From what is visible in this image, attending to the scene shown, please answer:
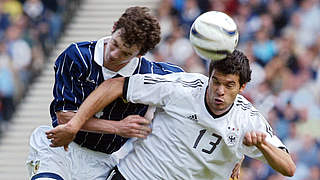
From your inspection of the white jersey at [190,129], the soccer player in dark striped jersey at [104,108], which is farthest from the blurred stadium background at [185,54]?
the white jersey at [190,129]

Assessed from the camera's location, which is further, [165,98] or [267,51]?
[267,51]

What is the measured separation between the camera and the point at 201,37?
642cm

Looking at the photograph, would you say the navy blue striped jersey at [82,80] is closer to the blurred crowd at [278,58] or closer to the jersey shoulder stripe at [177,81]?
the jersey shoulder stripe at [177,81]

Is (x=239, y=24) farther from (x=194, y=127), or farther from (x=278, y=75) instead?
(x=194, y=127)

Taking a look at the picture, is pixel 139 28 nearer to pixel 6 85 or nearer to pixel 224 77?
pixel 224 77

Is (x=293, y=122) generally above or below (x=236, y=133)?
below

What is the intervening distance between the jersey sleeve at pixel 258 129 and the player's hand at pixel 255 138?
0.12 meters

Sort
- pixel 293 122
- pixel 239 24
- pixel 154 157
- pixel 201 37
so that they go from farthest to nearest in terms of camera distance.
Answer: pixel 239 24 < pixel 293 122 < pixel 154 157 < pixel 201 37

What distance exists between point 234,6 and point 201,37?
8.48m

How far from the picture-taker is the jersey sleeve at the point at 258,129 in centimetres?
663

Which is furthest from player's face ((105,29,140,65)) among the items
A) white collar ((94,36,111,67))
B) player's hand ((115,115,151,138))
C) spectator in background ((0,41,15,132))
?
spectator in background ((0,41,15,132))

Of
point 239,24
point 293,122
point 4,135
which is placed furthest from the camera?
point 4,135

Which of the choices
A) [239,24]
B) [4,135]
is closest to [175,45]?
[239,24]

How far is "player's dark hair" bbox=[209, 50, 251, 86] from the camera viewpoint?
654cm
